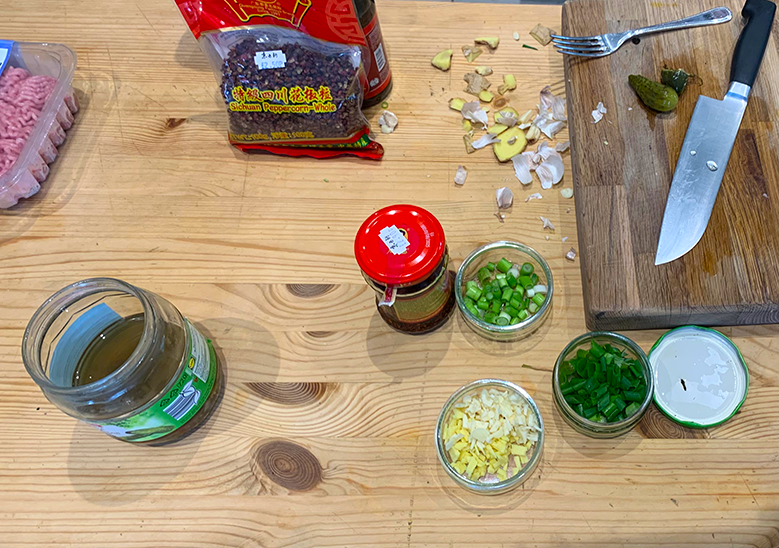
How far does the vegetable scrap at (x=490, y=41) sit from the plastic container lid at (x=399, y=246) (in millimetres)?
512

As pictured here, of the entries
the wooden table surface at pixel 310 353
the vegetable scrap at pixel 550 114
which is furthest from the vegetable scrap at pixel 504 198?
the vegetable scrap at pixel 550 114

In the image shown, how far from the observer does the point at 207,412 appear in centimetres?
86

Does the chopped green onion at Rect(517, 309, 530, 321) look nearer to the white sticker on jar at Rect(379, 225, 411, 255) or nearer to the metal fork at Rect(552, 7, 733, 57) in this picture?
the white sticker on jar at Rect(379, 225, 411, 255)

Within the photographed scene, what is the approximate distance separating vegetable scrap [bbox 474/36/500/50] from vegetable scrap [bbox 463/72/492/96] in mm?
79

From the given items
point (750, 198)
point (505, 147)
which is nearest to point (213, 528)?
point (505, 147)

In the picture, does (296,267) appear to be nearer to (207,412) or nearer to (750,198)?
(207,412)

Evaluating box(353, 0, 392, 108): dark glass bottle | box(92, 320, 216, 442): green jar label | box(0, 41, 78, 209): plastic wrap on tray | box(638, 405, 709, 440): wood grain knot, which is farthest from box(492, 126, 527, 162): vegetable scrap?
box(0, 41, 78, 209): plastic wrap on tray

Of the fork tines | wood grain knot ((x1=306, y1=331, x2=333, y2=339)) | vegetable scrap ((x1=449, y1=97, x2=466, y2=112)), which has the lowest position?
wood grain knot ((x1=306, y1=331, x2=333, y2=339))

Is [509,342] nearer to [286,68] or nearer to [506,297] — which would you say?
[506,297]

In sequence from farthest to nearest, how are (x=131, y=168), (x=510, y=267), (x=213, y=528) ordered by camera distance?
(x=131, y=168), (x=510, y=267), (x=213, y=528)

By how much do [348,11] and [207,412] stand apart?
67cm

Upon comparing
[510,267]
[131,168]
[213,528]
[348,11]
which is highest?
[348,11]

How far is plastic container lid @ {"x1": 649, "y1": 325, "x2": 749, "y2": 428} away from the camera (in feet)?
2.62

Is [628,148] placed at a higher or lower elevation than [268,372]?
higher
